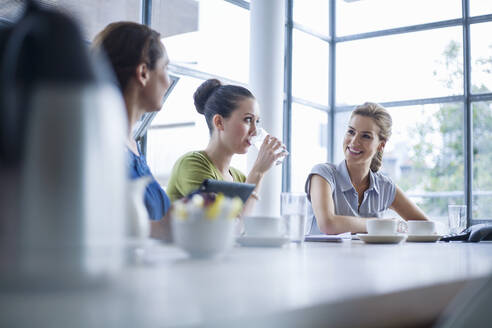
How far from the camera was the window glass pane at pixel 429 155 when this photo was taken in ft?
22.5

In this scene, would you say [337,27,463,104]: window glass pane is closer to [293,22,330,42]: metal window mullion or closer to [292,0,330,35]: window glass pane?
[293,22,330,42]: metal window mullion

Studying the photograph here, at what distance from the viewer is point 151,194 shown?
206 cm

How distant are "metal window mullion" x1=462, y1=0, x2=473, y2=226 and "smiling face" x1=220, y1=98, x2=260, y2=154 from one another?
466cm

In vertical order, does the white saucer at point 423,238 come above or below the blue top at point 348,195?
below

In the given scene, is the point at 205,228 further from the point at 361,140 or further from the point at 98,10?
the point at 98,10

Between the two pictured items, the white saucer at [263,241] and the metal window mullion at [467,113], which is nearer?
the white saucer at [263,241]

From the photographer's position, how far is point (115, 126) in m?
0.55

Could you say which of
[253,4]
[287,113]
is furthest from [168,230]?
[287,113]

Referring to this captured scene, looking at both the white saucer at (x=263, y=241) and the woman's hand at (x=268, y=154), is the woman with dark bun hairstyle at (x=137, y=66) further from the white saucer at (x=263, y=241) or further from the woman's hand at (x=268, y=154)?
the woman's hand at (x=268, y=154)

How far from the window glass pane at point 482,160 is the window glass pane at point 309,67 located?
75.0 inches

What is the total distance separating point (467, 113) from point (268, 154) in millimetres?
4837

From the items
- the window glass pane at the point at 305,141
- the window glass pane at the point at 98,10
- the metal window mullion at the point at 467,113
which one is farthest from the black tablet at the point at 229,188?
the metal window mullion at the point at 467,113

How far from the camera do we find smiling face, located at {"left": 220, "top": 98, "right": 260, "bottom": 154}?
279 cm

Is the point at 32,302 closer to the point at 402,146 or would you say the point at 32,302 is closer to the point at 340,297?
the point at 340,297
